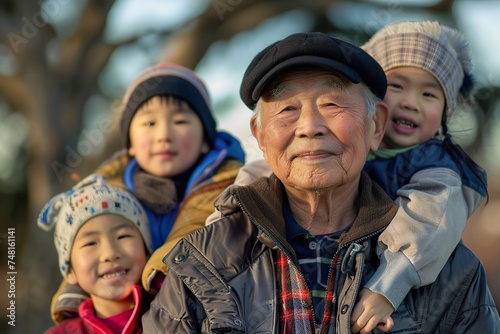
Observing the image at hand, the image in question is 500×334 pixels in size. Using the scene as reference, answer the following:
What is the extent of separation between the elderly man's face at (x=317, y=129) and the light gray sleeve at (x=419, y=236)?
0.23 metres

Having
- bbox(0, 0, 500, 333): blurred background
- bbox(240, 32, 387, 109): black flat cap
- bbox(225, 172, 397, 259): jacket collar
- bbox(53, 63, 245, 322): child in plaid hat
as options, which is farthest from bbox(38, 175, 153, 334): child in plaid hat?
bbox(0, 0, 500, 333): blurred background

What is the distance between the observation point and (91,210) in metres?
3.16

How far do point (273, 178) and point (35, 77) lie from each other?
23.6 ft

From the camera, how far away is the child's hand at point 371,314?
7.96ft

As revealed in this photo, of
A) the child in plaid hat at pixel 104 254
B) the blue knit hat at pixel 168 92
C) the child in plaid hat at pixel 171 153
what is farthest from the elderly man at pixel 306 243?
the blue knit hat at pixel 168 92

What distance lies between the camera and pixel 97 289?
10.1ft

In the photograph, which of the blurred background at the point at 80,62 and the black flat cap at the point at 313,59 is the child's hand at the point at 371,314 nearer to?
the black flat cap at the point at 313,59

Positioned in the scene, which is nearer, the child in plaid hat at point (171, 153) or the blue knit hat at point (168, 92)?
the child in plaid hat at point (171, 153)

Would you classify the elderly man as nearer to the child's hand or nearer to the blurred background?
the child's hand

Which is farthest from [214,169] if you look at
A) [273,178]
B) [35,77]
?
[35,77]

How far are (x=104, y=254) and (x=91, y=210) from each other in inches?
7.6

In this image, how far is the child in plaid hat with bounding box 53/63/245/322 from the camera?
3338 millimetres

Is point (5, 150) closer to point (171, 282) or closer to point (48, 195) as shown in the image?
point (48, 195)

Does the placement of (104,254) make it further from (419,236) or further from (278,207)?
(419,236)
